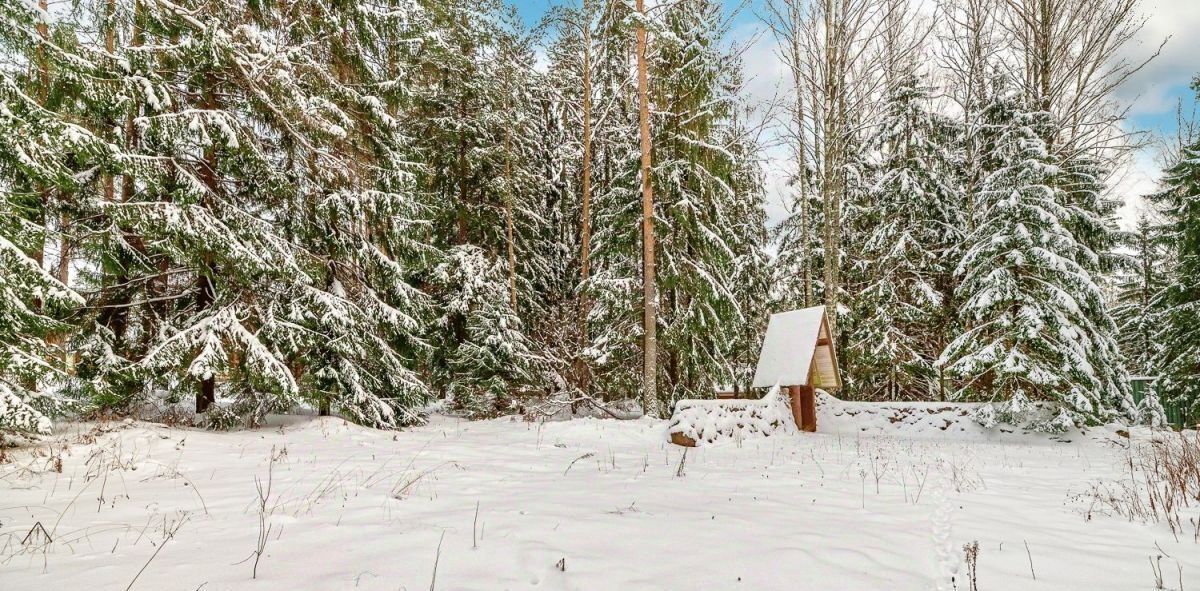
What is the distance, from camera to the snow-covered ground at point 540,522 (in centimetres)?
286

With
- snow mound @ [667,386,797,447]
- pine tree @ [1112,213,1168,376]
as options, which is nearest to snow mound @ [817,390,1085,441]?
snow mound @ [667,386,797,447]

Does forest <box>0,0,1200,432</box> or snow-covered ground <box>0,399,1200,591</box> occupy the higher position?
forest <box>0,0,1200,432</box>

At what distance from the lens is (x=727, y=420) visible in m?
10.6

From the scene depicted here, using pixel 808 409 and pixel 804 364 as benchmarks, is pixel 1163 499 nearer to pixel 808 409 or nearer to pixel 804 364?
pixel 804 364

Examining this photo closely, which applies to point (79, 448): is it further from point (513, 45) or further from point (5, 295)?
point (513, 45)

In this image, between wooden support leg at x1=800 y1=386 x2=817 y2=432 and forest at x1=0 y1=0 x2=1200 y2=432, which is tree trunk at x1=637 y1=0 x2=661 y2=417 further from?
wooden support leg at x1=800 y1=386 x2=817 y2=432

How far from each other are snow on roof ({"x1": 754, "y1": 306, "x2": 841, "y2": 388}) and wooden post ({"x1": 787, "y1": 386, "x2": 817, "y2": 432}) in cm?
28

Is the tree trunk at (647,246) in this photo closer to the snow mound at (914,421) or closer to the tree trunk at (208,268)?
the snow mound at (914,421)

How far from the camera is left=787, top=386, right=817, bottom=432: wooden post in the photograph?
1220 centimetres

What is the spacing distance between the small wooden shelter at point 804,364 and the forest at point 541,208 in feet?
5.30

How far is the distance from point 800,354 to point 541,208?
A: 12519 millimetres

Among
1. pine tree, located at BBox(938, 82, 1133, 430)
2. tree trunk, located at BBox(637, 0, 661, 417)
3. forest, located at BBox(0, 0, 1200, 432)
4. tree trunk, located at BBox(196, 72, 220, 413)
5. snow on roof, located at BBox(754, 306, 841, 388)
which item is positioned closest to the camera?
forest, located at BBox(0, 0, 1200, 432)

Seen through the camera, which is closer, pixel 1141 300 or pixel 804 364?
pixel 804 364

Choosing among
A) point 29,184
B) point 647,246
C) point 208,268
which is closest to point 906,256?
point 647,246
